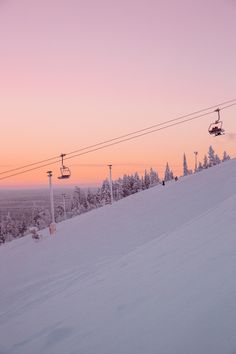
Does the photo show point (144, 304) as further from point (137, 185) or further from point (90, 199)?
point (90, 199)

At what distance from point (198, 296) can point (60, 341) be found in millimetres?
2700

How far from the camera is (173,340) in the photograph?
211 inches

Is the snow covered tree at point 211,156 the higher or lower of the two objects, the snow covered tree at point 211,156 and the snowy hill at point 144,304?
the higher

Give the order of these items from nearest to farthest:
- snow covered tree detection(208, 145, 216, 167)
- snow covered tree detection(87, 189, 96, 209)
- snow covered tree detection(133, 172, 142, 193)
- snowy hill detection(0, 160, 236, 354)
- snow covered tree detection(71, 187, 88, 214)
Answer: snowy hill detection(0, 160, 236, 354) → snow covered tree detection(133, 172, 142, 193) → snow covered tree detection(208, 145, 216, 167) → snow covered tree detection(87, 189, 96, 209) → snow covered tree detection(71, 187, 88, 214)

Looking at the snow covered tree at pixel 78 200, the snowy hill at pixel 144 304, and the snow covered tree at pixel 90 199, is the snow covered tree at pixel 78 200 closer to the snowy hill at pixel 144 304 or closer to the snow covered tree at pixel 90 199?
the snow covered tree at pixel 90 199

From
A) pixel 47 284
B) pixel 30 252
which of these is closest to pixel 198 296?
pixel 47 284

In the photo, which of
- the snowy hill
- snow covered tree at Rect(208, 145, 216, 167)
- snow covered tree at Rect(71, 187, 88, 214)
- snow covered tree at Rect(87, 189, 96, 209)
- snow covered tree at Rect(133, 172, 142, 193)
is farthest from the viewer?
snow covered tree at Rect(71, 187, 88, 214)

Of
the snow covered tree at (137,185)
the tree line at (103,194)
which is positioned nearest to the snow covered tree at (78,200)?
the tree line at (103,194)

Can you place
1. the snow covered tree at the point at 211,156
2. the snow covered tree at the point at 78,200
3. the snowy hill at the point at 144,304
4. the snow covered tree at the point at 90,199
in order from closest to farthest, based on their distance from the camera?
the snowy hill at the point at 144,304 < the snow covered tree at the point at 211,156 < the snow covered tree at the point at 90,199 < the snow covered tree at the point at 78,200

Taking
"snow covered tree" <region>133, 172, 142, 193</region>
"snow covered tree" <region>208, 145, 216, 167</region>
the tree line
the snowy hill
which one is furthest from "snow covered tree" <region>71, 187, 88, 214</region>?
the snowy hill

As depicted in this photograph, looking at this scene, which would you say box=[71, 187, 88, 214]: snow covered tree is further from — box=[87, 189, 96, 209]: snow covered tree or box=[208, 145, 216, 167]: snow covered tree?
box=[208, 145, 216, 167]: snow covered tree

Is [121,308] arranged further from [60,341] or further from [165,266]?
[165,266]

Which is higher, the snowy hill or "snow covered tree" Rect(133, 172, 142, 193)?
"snow covered tree" Rect(133, 172, 142, 193)

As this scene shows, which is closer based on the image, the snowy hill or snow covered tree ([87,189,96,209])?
the snowy hill
